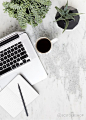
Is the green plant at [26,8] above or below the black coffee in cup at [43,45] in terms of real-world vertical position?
above

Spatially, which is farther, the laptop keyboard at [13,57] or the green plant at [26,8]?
the laptop keyboard at [13,57]

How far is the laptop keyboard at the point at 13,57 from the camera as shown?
2.32 feet

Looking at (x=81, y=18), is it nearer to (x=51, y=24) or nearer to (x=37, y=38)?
A: (x=51, y=24)

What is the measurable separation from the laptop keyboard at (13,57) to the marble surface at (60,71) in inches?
3.6

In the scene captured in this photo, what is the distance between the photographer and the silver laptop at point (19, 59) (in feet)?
2.34

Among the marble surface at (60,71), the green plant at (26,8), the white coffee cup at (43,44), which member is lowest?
the marble surface at (60,71)

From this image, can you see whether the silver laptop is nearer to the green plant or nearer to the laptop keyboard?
the laptop keyboard

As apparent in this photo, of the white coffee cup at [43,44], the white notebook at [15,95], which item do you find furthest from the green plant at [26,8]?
the white notebook at [15,95]

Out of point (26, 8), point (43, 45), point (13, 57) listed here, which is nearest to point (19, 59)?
point (13, 57)

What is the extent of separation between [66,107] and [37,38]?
0.45m

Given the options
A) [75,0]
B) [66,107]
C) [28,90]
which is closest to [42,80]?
[28,90]

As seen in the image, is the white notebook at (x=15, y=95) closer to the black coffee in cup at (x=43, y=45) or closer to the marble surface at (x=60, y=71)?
the marble surface at (x=60, y=71)

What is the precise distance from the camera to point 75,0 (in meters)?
0.71

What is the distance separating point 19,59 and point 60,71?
247 mm
